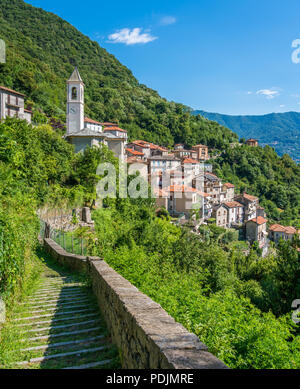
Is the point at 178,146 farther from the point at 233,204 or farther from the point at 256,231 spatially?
the point at 256,231

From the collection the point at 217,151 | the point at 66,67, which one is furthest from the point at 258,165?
the point at 66,67

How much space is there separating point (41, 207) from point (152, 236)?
24.3 ft

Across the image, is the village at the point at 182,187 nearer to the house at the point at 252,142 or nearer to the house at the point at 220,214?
the house at the point at 220,214

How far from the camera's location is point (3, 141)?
8289mm

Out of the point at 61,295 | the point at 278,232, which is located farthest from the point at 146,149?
the point at 61,295

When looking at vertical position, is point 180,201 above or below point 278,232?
above

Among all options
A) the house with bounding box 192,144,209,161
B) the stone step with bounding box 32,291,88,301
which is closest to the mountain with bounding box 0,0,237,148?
the house with bounding box 192,144,209,161

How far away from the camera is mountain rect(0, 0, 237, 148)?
6006 cm

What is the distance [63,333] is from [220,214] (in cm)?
6058

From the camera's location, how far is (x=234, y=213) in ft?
222

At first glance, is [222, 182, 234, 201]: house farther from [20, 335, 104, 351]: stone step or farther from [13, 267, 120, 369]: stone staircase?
[20, 335, 104, 351]: stone step

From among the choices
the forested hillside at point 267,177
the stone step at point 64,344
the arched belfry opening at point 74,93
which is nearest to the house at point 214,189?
the forested hillside at point 267,177

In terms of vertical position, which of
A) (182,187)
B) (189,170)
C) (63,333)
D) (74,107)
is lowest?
(63,333)

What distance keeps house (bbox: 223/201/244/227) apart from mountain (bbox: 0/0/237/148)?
38427 millimetres
